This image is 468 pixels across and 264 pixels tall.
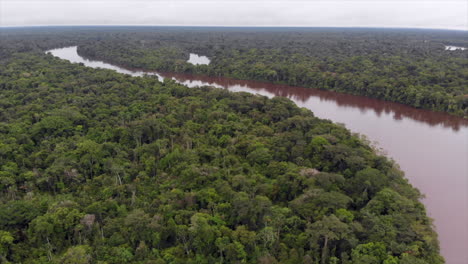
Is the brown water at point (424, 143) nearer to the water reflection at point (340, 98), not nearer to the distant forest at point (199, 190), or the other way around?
the water reflection at point (340, 98)

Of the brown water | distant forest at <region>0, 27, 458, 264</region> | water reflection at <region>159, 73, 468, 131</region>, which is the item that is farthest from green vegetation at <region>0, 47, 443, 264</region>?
water reflection at <region>159, 73, 468, 131</region>

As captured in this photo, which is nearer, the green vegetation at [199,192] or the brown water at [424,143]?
the green vegetation at [199,192]

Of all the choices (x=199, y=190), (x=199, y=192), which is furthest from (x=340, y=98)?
(x=199, y=192)

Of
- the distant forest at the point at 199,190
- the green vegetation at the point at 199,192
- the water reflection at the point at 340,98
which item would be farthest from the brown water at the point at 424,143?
the green vegetation at the point at 199,192

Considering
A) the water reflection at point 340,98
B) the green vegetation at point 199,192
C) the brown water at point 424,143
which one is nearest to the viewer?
the green vegetation at point 199,192

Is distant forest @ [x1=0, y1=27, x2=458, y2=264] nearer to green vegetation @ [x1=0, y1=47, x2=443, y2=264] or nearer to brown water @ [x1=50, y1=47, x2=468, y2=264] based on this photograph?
green vegetation @ [x1=0, y1=47, x2=443, y2=264]

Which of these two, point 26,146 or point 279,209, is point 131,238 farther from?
point 26,146
